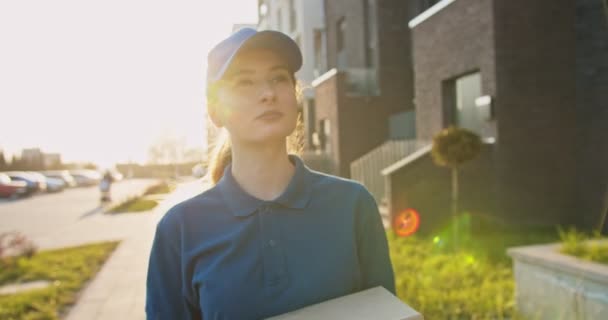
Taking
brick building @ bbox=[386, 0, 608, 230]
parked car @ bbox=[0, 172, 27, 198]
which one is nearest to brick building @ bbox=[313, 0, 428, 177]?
brick building @ bbox=[386, 0, 608, 230]

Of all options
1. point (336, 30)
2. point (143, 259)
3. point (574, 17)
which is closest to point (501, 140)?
point (574, 17)

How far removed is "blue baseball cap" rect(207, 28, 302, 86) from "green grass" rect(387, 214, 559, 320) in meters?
3.23

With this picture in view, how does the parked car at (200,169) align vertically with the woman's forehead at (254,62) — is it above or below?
below

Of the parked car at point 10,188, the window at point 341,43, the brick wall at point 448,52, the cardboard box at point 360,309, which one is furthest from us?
the parked car at point 10,188

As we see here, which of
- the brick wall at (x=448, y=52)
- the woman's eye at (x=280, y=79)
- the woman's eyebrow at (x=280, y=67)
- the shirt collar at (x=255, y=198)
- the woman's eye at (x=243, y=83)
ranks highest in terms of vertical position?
the brick wall at (x=448, y=52)

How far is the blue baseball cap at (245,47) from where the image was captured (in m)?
1.46

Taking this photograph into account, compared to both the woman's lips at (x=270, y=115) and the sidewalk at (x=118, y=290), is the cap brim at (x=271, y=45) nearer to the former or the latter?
the woman's lips at (x=270, y=115)

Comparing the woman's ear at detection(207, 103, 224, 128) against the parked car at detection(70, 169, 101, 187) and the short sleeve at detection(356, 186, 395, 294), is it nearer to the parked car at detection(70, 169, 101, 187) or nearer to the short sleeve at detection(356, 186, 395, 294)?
the short sleeve at detection(356, 186, 395, 294)

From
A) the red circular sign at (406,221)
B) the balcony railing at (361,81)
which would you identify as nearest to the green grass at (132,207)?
the balcony railing at (361,81)

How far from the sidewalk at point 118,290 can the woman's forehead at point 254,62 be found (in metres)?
2.05

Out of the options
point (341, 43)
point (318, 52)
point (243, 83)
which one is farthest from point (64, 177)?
point (243, 83)

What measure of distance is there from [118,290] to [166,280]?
4.91m

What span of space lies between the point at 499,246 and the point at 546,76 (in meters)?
3.59

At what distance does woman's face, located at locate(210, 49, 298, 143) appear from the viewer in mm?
→ 1484
